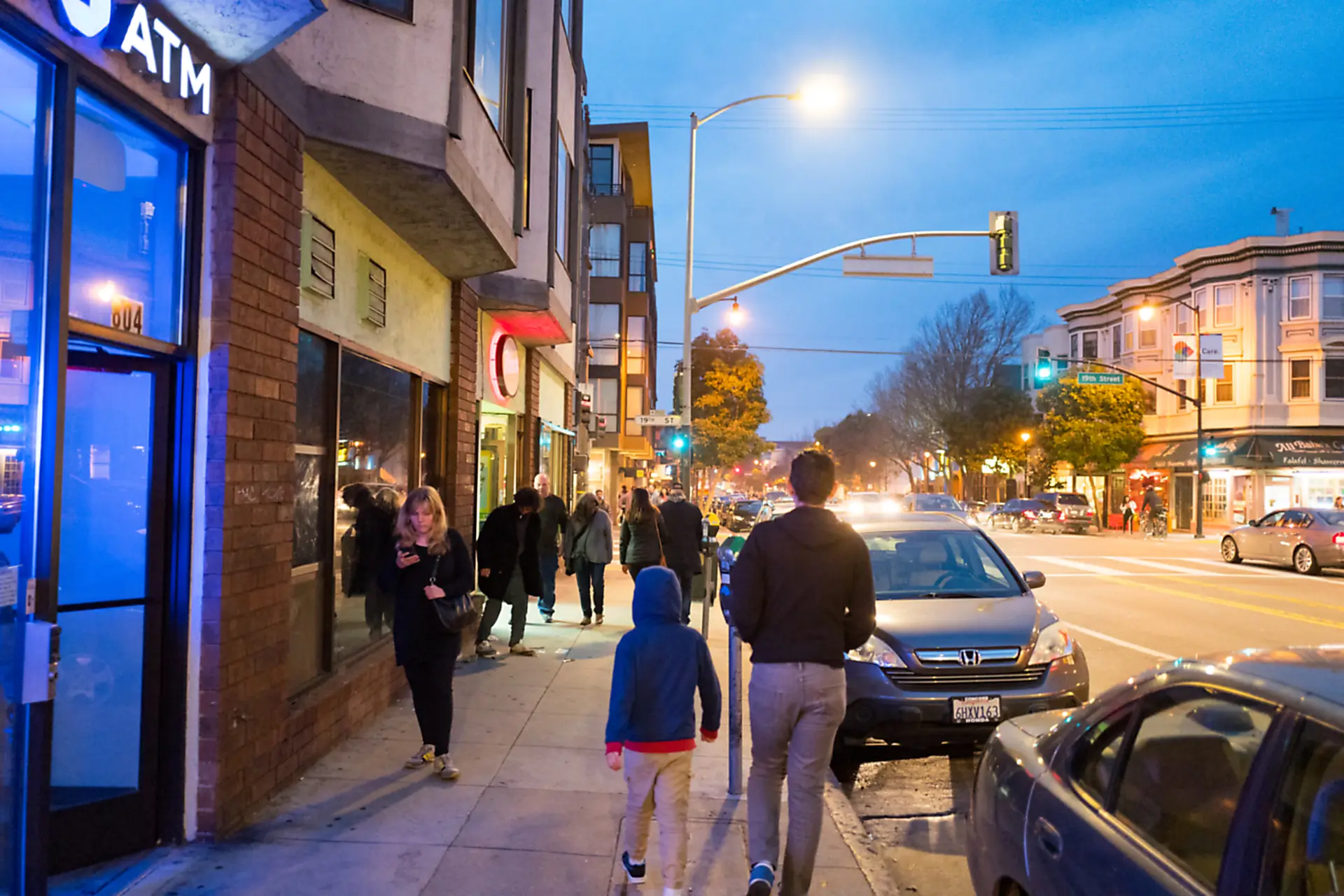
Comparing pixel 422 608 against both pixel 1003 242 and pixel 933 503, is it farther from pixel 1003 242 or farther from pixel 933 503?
pixel 933 503

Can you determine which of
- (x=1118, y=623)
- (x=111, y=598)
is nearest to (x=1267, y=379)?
(x=1118, y=623)

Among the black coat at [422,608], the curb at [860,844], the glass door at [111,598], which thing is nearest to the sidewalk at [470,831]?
the curb at [860,844]

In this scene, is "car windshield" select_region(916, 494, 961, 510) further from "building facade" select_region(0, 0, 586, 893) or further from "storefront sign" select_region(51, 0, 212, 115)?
"storefront sign" select_region(51, 0, 212, 115)

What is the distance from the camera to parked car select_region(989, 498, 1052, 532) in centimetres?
3912

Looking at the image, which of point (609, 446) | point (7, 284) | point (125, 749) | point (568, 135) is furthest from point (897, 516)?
point (609, 446)

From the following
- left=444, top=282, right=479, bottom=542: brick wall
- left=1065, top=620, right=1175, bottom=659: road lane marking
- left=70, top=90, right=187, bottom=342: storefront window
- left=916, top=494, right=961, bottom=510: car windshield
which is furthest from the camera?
left=916, top=494, right=961, bottom=510: car windshield

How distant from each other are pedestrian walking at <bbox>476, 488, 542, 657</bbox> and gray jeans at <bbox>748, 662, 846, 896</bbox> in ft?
16.1

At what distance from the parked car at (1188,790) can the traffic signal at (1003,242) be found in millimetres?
14523

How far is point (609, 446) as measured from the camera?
3838cm

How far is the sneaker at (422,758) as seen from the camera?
5.88 metres

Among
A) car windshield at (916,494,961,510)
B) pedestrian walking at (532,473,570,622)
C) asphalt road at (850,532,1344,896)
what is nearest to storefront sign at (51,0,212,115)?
asphalt road at (850,532,1344,896)

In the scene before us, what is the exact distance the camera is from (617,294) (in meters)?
38.0

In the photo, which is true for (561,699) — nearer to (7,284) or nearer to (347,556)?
(347,556)

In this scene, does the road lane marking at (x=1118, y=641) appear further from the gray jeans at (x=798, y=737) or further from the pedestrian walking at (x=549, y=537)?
the gray jeans at (x=798, y=737)
